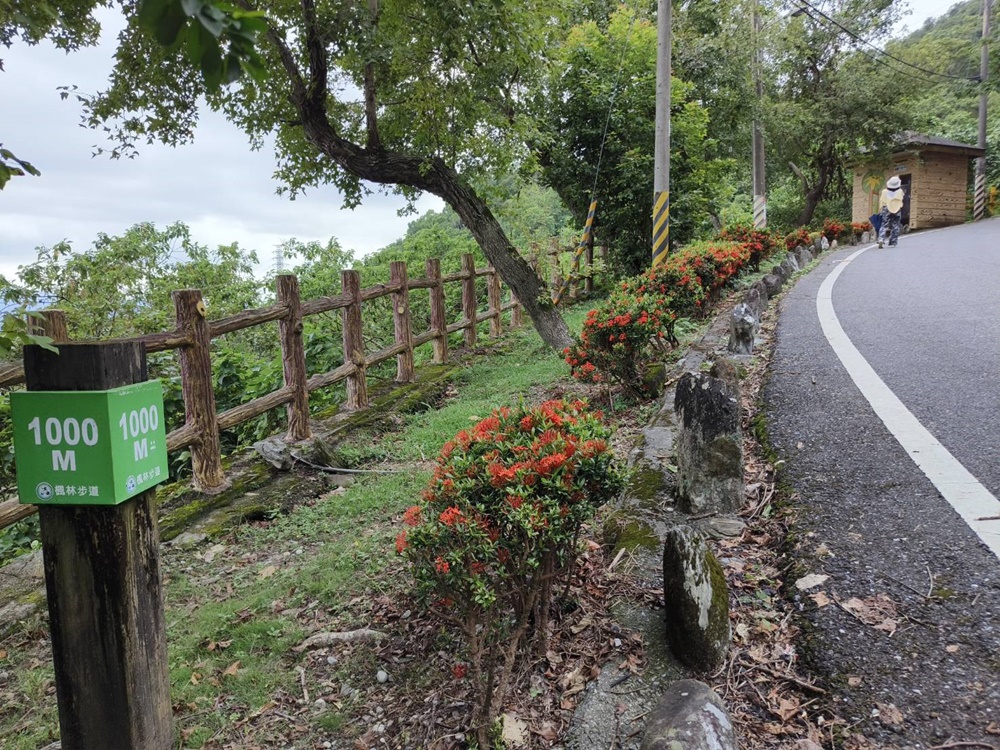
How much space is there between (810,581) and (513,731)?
1268mm

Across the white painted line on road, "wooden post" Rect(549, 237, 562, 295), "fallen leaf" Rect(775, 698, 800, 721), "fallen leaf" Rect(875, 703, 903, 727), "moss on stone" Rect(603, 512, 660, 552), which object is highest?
"wooden post" Rect(549, 237, 562, 295)

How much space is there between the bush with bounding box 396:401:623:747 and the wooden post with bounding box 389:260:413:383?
5.66m

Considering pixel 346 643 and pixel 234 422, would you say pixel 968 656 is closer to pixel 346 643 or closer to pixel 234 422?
pixel 346 643

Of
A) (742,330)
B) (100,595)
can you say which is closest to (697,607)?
(100,595)

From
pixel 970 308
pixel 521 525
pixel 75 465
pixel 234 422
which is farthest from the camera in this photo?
pixel 970 308

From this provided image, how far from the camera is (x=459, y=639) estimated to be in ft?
9.36

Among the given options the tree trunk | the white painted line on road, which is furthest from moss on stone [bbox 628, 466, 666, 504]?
the tree trunk

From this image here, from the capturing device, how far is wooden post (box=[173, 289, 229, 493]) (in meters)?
4.84

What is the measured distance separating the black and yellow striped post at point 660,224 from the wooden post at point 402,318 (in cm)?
388

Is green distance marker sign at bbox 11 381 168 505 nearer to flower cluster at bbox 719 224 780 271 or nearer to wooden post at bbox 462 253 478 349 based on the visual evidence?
wooden post at bbox 462 253 478 349

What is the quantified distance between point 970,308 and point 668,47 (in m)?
5.62

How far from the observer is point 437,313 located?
9.34 metres

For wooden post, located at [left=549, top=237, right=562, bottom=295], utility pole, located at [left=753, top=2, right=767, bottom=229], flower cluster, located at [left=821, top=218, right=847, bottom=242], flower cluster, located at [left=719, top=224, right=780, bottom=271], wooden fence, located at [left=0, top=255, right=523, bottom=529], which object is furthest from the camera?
flower cluster, located at [left=821, top=218, right=847, bottom=242]

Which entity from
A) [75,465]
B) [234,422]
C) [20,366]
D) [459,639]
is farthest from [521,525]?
[234,422]
